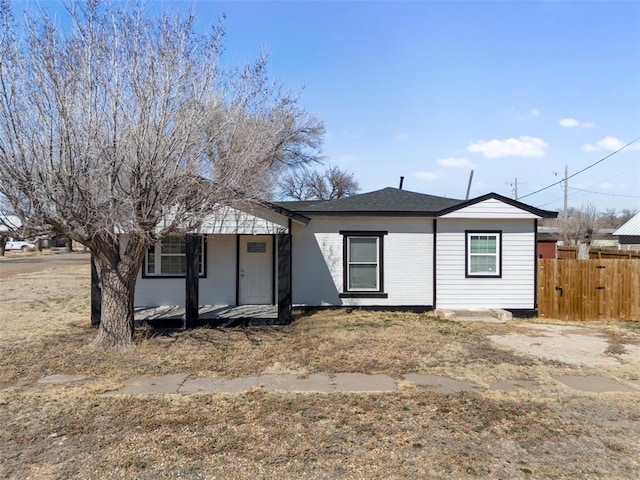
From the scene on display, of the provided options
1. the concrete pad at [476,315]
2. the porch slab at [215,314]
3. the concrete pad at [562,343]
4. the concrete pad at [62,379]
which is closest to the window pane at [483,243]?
the concrete pad at [476,315]

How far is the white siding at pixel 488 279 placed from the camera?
11.5 m

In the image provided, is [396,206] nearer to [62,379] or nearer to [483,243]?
[483,243]

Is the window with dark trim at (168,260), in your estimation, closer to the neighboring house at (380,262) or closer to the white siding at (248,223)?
the neighboring house at (380,262)

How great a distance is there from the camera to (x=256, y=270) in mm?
11547

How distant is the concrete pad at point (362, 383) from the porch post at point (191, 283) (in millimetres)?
4397

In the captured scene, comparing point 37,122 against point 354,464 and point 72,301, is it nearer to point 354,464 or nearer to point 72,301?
point 354,464

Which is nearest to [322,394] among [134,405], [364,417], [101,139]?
[364,417]

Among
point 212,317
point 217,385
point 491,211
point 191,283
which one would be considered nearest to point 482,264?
point 491,211

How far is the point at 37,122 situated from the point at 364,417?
5.88 meters

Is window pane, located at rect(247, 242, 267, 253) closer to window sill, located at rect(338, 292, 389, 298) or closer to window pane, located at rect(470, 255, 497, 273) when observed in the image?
window sill, located at rect(338, 292, 389, 298)

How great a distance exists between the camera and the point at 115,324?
23.9 feet

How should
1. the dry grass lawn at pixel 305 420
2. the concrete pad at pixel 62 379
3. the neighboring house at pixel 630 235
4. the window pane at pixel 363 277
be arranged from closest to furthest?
the dry grass lawn at pixel 305 420 → the concrete pad at pixel 62 379 → the window pane at pixel 363 277 → the neighboring house at pixel 630 235

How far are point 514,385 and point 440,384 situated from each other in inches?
39.3

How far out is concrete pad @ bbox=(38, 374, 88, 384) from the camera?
5.76 m
